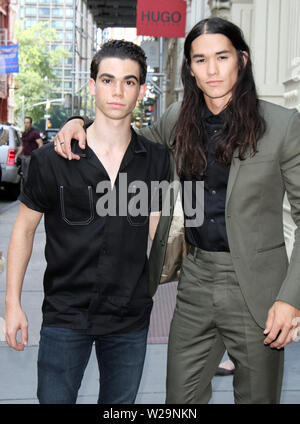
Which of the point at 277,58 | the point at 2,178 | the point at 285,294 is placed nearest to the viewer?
the point at 285,294

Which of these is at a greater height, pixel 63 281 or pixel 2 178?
pixel 63 281

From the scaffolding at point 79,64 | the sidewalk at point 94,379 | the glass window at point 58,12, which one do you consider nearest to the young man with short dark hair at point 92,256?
the sidewalk at point 94,379

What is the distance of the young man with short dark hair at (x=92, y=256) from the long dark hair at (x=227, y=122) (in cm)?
21

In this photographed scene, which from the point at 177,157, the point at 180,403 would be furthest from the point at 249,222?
the point at 180,403

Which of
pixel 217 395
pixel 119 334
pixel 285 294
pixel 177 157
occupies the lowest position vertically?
pixel 217 395

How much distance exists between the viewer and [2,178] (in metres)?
16.4

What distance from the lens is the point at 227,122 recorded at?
2.77 m

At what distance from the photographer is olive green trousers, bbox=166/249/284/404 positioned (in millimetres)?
2721

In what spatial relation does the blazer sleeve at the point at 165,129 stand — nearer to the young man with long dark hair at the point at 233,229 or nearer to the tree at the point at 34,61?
the young man with long dark hair at the point at 233,229

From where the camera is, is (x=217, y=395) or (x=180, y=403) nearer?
(x=180, y=403)

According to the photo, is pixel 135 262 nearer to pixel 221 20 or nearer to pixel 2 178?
pixel 221 20

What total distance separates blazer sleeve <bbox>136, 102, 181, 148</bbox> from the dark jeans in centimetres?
87

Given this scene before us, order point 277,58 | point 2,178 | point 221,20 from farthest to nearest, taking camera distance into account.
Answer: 1. point 2,178
2. point 277,58
3. point 221,20
